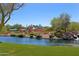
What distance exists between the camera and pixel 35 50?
3234mm

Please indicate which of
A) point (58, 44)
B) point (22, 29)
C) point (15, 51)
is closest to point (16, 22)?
point (22, 29)

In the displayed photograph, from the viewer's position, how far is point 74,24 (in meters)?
3.26

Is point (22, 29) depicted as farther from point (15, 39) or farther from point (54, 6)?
point (54, 6)

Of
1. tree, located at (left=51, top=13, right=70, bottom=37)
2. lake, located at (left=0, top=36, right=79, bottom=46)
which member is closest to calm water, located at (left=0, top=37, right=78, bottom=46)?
lake, located at (left=0, top=36, right=79, bottom=46)

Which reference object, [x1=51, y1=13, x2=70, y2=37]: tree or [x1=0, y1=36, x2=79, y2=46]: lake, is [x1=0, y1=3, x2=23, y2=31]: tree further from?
[x1=51, y1=13, x2=70, y2=37]: tree

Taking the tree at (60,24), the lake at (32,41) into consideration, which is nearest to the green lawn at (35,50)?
the lake at (32,41)

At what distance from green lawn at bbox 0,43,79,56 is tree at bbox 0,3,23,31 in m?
0.28

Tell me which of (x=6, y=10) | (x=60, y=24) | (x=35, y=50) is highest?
(x=6, y=10)

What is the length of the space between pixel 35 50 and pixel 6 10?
1.91 feet

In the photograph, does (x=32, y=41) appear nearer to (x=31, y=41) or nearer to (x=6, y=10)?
(x=31, y=41)

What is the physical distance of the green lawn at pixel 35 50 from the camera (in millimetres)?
3201

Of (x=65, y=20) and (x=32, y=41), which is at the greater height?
(x=65, y=20)

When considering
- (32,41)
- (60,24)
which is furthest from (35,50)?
(60,24)

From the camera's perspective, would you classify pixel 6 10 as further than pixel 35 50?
Yes
